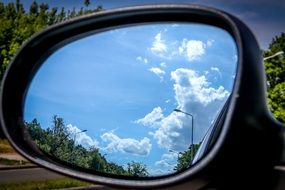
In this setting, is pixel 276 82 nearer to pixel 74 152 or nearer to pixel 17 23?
pixel 17 23

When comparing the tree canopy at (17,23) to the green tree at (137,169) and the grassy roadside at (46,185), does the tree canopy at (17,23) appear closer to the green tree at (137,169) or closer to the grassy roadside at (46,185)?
the grassy roadside at (46,185)

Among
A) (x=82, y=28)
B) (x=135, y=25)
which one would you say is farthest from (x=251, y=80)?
(x=82, y=28)

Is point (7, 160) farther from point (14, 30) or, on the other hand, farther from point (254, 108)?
point (254, 108)

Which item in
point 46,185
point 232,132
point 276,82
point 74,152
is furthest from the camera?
point 276,82

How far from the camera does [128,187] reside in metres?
1.29

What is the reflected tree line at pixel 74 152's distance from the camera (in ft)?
4.43

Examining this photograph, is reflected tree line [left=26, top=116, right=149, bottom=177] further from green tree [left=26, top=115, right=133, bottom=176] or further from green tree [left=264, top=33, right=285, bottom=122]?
green tree [left=264, top=33, right=285, bottom=122]

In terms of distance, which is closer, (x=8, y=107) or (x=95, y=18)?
(x=95, y=18)

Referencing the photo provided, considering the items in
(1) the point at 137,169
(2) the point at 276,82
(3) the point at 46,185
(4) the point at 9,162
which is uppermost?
(2) the point at 276,82

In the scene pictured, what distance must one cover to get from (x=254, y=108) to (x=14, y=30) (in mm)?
50470

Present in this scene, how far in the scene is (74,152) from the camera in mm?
1560

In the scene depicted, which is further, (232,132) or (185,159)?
(185,159)

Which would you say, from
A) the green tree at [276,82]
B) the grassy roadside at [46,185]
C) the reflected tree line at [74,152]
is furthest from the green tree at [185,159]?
the green tree at [276,82]

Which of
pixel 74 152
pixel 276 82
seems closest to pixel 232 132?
pixel 74 152
